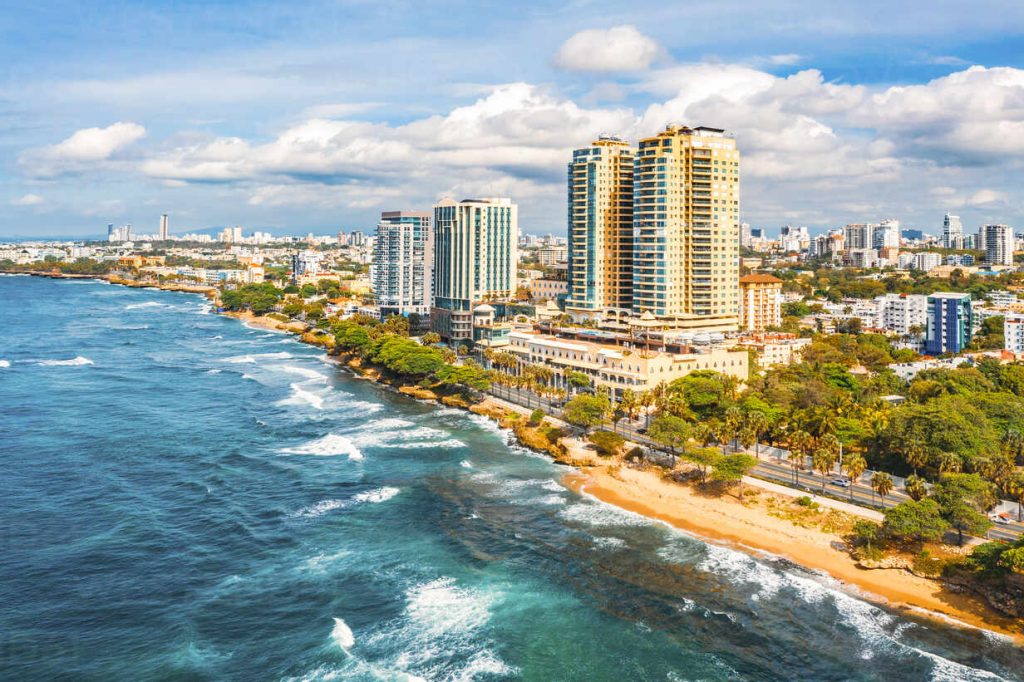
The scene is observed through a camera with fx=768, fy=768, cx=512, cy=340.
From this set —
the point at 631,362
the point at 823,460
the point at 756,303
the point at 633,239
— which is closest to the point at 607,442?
the point at 631,362

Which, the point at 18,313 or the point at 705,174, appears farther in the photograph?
the point at 18,313

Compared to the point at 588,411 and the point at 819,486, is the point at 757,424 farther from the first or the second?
the point at 588,411

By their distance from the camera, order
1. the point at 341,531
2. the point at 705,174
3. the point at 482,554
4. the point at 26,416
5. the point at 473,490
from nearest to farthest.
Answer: the point at 482,554 → the point at 341,531 → the point at 473,490 → the point at 26,416 → the point at 705,174

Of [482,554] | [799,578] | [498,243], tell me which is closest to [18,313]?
[498,243]

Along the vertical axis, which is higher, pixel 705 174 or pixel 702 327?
pixel 705 174

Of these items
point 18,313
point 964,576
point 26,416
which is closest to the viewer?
point 964,576

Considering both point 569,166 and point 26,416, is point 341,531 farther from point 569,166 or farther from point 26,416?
point 569,166

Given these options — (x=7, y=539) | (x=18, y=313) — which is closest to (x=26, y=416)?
(x=7, y=539)

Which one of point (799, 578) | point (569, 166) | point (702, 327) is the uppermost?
point (569, 166)
